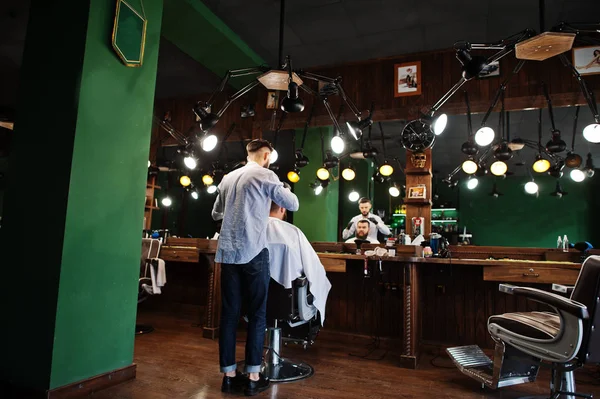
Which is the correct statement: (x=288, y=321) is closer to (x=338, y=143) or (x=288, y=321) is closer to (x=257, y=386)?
(x=257, y=386)

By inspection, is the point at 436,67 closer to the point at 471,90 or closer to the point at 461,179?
the point at 471,90

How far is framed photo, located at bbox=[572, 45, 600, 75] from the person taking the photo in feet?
13.6

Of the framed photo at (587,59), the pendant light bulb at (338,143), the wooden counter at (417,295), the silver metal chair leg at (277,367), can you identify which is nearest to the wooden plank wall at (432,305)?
the wooden counter at (417,295)

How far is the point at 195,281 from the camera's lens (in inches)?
196

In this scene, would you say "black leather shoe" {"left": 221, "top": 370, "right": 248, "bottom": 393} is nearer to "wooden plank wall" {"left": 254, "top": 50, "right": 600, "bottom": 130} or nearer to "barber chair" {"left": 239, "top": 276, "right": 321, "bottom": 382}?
"barber chair" {"left": 239, "top": 276, "right": 321, "bottom": 382}

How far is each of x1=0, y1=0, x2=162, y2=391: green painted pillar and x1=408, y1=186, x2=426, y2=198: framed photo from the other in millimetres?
3839

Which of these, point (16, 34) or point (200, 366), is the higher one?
point (16, 34)

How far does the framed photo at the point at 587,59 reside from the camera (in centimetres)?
415

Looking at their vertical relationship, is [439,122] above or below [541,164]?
above

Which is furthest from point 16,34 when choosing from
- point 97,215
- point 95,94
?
point 97,215

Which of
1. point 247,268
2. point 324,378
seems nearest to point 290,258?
point 247,268

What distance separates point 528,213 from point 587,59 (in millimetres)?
7626

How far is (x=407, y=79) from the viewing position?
15.8 feet

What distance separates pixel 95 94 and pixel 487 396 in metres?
2.99
